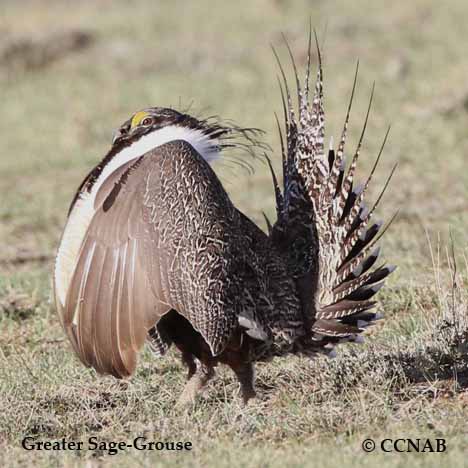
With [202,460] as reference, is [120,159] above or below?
above

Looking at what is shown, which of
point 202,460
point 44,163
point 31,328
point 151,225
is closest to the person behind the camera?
point 202,460

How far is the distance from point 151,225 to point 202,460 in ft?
2.87

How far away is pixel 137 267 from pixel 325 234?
88 cm

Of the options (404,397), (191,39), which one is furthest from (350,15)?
(404,397)

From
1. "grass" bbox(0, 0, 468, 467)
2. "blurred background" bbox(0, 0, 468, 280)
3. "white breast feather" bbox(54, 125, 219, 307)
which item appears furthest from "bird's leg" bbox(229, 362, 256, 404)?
"blurred background" bbox(0, 0, 468, 280)

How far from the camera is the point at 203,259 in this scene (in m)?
4.04

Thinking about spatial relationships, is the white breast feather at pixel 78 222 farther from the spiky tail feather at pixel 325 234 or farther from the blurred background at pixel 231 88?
the blurred background at pixel 231 88

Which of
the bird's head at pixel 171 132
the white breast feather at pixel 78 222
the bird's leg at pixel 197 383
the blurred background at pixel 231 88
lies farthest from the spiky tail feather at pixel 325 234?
the blurred background at pixel 231 88

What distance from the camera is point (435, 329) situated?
4.79m

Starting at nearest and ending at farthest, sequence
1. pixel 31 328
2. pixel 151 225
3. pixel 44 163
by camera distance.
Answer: pixel 151 225, pixel 31 328, pixel 44 163

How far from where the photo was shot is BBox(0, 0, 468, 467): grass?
3938mm

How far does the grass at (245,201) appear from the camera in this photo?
12.9ft

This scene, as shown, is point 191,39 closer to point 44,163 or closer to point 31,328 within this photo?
point 44,163

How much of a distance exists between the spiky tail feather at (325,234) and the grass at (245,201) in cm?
29
